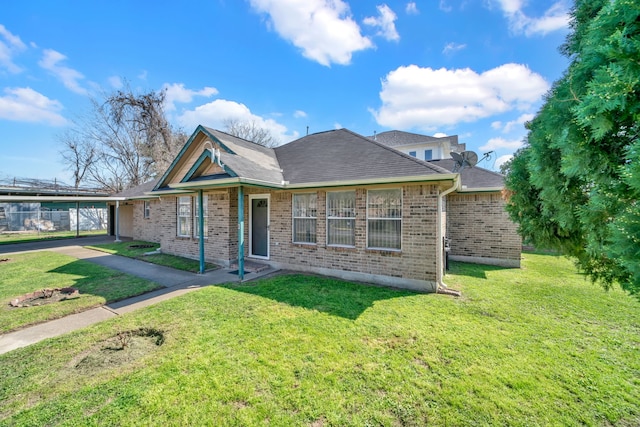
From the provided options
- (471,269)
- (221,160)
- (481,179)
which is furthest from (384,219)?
(481,179)

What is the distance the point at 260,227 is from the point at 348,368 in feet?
22.9

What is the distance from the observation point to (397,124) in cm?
3152

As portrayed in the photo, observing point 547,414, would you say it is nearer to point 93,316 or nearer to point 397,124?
point 93,316

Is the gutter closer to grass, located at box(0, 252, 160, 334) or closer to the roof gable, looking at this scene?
the roof gable

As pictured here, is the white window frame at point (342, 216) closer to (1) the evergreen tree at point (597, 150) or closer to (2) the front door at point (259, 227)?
(2) the front door at point (259, 227)

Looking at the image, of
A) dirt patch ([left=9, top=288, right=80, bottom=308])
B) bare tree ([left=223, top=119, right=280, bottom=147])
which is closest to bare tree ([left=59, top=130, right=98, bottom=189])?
bare tree ([left=223, top=119, right=280, bottom=147])

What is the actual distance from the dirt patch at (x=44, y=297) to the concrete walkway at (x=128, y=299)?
1364mm

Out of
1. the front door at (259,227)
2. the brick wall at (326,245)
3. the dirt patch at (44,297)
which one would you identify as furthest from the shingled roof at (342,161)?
the dirt patch at (44,297)

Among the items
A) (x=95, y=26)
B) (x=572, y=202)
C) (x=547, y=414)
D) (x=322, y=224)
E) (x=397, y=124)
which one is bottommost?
(x=547, y=414)

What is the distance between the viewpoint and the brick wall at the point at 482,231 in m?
9.87

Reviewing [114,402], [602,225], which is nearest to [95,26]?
[114,402]

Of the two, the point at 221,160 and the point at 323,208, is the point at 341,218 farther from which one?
the point at 221,160

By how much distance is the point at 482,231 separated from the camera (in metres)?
10.4

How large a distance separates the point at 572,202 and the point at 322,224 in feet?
20.6
